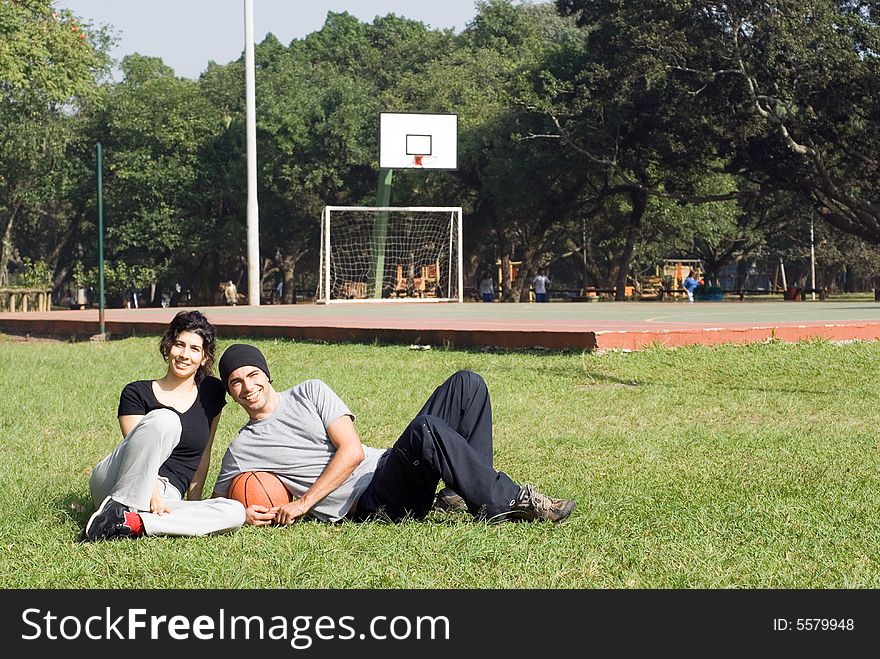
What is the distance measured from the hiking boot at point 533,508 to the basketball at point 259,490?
1.07 meters

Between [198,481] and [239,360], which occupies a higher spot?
[239,360]

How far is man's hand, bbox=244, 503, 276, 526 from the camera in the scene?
5.64 metres

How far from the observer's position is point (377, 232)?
3628cm

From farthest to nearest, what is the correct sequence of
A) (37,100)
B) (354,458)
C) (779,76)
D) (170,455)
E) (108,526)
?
(37,100), (779,76), (170,455), (354,458), (108,526)

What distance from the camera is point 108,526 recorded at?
5391mm

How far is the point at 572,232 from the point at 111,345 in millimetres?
35156

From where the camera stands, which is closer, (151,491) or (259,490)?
(151,491)

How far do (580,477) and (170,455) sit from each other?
2400 mm

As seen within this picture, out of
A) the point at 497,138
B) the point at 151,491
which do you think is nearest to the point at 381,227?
the point at 497,138

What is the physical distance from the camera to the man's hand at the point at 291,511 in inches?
221

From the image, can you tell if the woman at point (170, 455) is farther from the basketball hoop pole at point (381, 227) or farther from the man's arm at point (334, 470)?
the basketball hoop pole at point (381, 227)

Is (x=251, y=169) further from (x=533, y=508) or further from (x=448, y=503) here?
(x=533, y=508)

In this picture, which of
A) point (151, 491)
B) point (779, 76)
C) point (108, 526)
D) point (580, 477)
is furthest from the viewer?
point (779, 76)

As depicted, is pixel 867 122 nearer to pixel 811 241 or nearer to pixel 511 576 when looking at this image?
pixel 811 241
